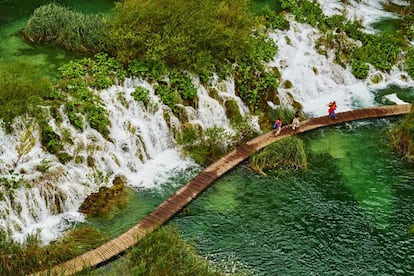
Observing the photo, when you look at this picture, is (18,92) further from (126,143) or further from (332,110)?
(332,110)

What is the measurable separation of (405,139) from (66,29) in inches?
554

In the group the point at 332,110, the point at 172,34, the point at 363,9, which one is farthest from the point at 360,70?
the point at 172,34

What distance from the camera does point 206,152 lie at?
71.3 ft

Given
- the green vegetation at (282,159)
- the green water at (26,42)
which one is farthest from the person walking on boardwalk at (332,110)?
the green water at (26,42)

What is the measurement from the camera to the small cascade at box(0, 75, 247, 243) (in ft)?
59.0

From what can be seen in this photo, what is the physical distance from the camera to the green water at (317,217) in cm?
1727

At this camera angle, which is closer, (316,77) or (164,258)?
(164,258)

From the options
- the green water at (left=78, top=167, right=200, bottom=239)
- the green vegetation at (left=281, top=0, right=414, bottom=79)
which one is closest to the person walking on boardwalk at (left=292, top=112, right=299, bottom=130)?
the green water at (left=78, top=167, right=200, bottom=239)

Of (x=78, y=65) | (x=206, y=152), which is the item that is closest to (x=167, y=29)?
(x=78, y=65)

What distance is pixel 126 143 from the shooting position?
20922 millimetres

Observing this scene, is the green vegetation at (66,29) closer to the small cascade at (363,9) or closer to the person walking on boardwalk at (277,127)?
the person walking on boardwalk at (277,127)

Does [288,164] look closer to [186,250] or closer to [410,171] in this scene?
[410,171]

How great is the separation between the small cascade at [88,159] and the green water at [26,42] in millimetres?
3105

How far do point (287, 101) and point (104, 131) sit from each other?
8.57 metres
